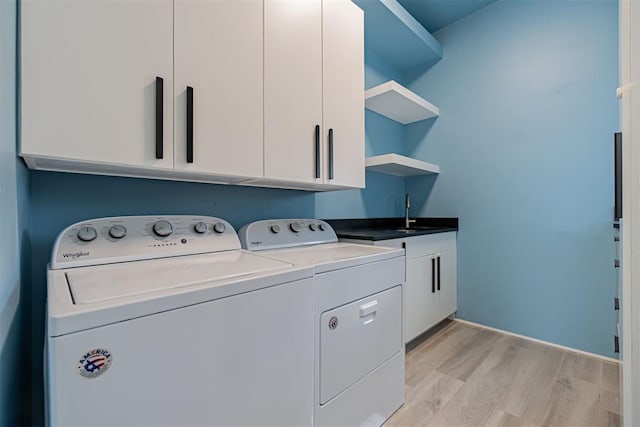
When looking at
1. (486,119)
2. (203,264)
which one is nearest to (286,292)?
(203,264)

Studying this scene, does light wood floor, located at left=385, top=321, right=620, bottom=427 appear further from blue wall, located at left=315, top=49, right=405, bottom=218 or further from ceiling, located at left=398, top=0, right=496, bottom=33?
ceiling, located at left=398, top=0, right=496, bottom=33

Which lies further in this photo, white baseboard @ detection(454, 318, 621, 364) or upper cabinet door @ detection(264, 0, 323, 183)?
white baseboard @ detection(454, 318, 621, 364)

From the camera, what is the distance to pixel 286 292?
85cm

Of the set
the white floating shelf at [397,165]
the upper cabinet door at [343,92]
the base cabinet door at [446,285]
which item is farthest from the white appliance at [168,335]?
the base cabinet door at [446,285]

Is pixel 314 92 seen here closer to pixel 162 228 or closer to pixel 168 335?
pixel 162 228

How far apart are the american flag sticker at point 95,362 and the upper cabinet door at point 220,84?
663 mm

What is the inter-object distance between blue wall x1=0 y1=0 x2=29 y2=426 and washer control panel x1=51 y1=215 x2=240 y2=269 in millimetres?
125

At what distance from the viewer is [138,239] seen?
1082 mm

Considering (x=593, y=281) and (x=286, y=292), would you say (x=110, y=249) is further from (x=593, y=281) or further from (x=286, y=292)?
(x=593, y=281)

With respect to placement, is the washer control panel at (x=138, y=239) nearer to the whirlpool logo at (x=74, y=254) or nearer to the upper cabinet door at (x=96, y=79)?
the whirlpool logo at (x=74, y=254)

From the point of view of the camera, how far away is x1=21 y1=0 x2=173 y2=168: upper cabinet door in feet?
2.50

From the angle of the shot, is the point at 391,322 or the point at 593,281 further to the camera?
the point at 593,281

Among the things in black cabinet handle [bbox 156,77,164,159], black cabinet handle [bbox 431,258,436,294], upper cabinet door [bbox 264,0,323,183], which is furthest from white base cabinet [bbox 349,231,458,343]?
black cabinet handle [bbox 156,77,164,159]

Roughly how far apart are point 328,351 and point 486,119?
2306 mm
